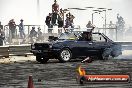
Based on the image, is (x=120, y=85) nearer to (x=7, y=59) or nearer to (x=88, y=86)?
(x=88, y=86)

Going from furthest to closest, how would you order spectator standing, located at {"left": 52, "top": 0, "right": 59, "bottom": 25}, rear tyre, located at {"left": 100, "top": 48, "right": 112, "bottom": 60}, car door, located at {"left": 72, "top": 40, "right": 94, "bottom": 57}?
spectator standing, located at {"left": 52, "top": 0, "right": 59, "bottom": 25} < rear tyre, located at {"left": 100, "top": 48, "right": 112, "bottom": 60} < car door, located at {"left": 72, "top": 40, "right": 94, "bottom": 57}

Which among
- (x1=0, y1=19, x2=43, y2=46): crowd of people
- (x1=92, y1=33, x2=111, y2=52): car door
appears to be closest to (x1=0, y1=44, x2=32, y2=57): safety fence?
(x1=0, y1=19, x2=43, y2=46): crowd of people

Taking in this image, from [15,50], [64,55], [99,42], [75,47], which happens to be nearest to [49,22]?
[15,50]

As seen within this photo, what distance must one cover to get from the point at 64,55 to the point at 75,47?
2.53 feet

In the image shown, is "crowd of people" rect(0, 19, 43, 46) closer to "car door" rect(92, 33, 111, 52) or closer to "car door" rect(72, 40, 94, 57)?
"car door" rect(92, 33, 111, 52)

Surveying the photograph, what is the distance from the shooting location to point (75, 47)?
790 inches

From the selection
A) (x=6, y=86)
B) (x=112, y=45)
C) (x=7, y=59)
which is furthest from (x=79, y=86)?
(x=7, y=59)

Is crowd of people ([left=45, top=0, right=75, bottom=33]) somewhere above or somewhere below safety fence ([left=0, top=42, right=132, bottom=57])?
above

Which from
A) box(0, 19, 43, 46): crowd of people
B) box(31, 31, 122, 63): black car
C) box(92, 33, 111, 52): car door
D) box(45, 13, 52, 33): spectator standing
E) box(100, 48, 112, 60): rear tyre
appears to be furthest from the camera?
box(45, 13, 52, 33): spectator standing

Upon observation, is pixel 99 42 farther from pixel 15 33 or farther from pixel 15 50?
pixel 15 33

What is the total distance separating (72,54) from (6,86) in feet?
30.8

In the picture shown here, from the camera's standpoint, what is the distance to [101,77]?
27.2ft

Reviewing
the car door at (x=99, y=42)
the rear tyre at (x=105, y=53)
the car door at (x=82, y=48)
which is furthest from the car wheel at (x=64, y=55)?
the rear tyre at (x=105, y=53)

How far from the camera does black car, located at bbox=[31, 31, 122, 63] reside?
63.6ft
